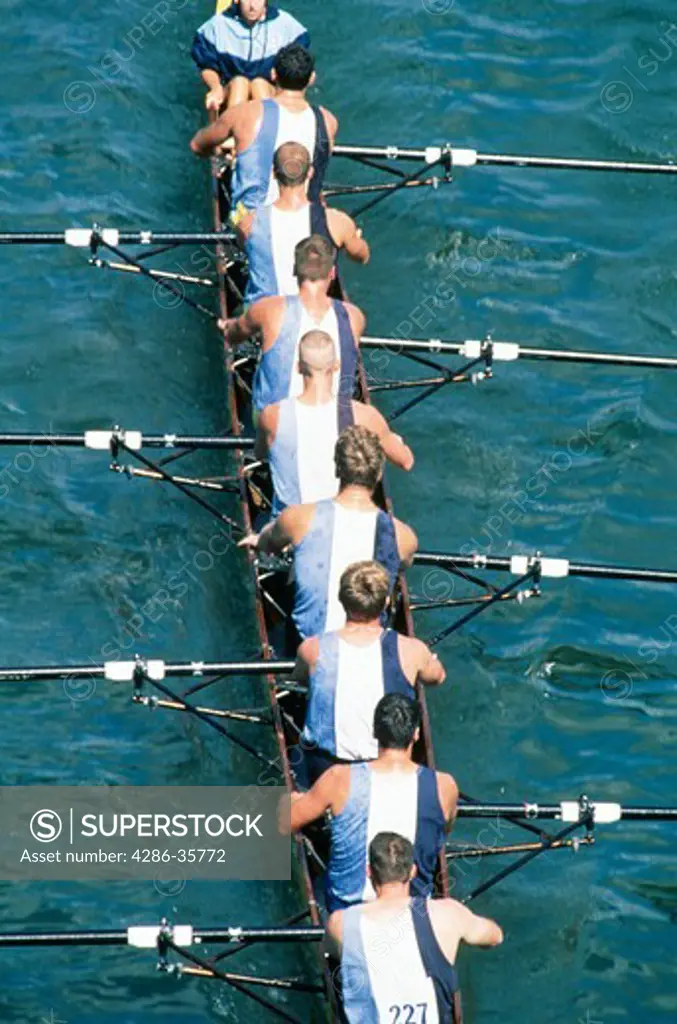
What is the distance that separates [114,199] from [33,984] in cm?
854

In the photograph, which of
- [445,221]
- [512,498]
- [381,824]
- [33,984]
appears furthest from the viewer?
[445,221]

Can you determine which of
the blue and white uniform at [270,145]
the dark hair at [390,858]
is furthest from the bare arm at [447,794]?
the blue and white uniform at [270,145]

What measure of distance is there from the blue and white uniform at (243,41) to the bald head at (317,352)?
17.0ft

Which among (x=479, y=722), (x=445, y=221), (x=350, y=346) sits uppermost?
(x=445, y=221)

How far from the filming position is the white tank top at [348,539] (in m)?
14.2

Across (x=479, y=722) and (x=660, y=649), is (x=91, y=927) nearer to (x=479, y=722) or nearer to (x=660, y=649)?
(x=479, y=722)

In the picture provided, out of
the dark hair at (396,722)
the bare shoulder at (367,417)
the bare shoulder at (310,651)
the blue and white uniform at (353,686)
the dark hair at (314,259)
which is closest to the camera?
the dark hair at (396,722)

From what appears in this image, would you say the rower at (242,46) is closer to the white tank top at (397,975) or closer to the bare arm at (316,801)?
the bare arm at (316,801)

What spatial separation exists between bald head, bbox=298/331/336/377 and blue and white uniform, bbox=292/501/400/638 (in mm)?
1026

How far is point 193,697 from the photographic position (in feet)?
54.0

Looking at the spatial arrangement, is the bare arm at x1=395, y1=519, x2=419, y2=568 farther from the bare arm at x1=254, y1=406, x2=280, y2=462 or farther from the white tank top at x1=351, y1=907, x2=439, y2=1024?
the white tank top at x1=351, y1=907, x2=439, y2=1024

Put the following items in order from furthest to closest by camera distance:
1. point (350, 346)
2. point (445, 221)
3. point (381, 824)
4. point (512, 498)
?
point (445, 221), point (512, 498), point (350, 346), point (381, 824)

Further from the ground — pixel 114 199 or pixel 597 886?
pixel 114 199

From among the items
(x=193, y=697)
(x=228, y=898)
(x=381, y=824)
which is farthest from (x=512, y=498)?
(x=381, y=824)
